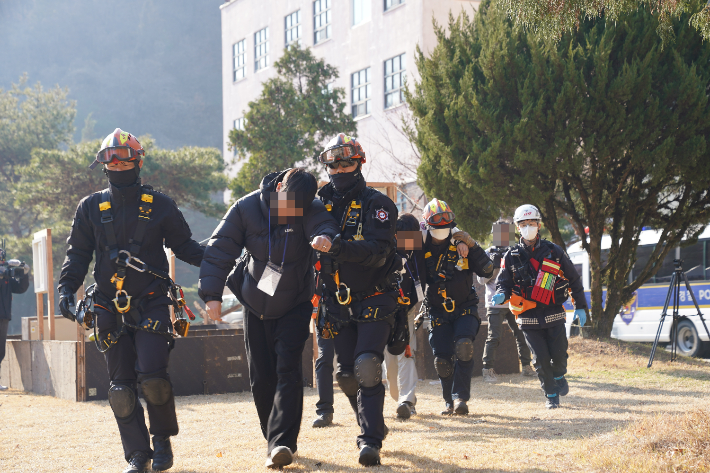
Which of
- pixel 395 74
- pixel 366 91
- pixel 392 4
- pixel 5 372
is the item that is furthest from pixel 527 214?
pixel 366 91

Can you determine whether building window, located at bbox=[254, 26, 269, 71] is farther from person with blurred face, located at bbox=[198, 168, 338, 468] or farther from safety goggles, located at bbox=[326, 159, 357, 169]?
person with blurred face, located at bbox=[198, 168, 338, 468]

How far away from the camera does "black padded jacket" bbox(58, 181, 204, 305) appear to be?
4.91 meters

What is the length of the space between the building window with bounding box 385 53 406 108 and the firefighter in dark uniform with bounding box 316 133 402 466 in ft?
71.4

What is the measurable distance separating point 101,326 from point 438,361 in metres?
3.38

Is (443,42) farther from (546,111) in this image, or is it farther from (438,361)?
(438,361)

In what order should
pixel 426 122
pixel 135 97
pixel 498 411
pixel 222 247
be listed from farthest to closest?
pixel 135 97
pixel 426 122
pixel 498 411
pixel 222 247

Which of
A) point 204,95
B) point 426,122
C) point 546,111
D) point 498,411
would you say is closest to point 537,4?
point 498,411

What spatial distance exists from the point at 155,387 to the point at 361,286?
1.48m

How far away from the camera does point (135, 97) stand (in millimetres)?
102375

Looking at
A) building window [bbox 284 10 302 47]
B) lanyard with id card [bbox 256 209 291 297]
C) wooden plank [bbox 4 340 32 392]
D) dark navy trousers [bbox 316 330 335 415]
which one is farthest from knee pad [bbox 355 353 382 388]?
building window [bbox 284 10 302 47]

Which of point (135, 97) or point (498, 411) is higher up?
point (135, 97)

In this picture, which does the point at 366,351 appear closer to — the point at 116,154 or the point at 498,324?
the point at 116,154

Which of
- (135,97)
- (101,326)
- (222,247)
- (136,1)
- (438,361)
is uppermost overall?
(136,1)

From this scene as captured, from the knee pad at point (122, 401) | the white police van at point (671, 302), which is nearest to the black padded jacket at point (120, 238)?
the knee pad at point (122, 401)
